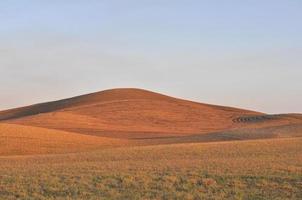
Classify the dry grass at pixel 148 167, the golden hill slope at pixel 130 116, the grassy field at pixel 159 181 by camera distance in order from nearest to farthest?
the grassy field at pixel 159 181 < the dry grass at pixel 148 167 < the golden hill slope at pixel 130 116

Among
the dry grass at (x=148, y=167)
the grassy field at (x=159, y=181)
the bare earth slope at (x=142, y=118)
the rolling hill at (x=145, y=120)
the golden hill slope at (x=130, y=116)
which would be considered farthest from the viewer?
the golden hill slope at (x=130, y=116)

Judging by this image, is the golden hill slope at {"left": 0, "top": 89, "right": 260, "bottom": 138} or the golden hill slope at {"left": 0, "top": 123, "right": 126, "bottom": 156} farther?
the golden hill slope at {"left": 0, "top": 89, "right": 260, "bottom": 138}

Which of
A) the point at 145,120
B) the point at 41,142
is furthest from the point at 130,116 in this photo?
the point at 41,142

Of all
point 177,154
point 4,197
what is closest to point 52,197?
point 4,197

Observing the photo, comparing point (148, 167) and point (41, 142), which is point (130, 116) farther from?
point (148, 167)

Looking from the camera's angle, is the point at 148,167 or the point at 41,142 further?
the point at 41,142

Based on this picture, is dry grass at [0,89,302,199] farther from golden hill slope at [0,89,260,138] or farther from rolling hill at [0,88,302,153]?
golden hill slope at [0,89,260,138]

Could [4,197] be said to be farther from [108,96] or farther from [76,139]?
[108,96]

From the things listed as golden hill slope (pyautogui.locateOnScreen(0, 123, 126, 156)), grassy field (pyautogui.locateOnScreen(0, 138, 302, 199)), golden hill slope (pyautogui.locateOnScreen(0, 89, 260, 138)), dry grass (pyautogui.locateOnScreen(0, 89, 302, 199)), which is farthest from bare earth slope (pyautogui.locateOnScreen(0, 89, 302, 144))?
grassy field (pyautogui.locateOnScreen(0, 138, 302, 199))

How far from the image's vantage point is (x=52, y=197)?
18.9 metres

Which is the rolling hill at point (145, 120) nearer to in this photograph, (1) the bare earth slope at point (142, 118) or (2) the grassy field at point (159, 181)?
(1) the bare earth slope at point (142, 118)

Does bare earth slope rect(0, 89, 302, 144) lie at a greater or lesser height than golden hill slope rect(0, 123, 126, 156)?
greater

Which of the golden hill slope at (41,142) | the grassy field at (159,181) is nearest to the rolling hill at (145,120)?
the golden hill slope at (41,142)

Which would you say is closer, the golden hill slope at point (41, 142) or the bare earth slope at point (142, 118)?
the golden hill slope at point (41, 142)
